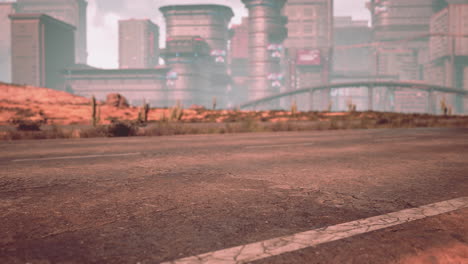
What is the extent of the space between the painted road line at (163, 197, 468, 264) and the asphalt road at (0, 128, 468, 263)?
8 centimetres

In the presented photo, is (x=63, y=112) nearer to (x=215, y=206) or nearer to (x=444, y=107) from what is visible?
(x=444, y=107)

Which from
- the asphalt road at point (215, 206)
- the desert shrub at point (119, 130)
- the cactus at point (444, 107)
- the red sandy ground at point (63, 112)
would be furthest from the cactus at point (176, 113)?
the cactus at point (444, 107)

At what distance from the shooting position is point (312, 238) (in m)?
2.92

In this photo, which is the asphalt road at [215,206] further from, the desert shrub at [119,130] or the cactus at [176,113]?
the cactus at [176,113]

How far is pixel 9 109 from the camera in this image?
3525cm

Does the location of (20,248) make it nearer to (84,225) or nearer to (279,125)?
(84,225)

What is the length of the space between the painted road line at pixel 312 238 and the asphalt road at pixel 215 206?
8cm

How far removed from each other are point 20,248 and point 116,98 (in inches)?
1643

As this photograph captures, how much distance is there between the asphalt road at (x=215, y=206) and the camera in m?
2.70

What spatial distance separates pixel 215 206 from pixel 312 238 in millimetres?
1262

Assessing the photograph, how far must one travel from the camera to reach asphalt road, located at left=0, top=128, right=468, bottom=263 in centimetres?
270

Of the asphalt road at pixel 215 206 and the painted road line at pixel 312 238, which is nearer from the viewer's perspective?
the painted road line at pixel 312 238

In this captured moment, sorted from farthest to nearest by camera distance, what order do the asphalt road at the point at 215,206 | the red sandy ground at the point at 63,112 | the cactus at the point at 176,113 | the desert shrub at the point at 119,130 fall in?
1. the red sandy ground at the point at 63,112
2. the cactus at the point at 176,113
3. the desert shrub at the point at 119,130
4. the asphalt road at the point at 215,206

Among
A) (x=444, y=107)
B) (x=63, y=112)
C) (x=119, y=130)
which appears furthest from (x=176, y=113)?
(x=444, y=107)
